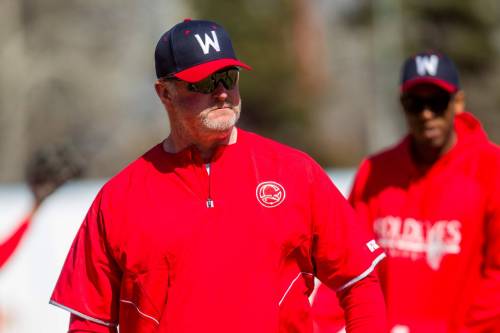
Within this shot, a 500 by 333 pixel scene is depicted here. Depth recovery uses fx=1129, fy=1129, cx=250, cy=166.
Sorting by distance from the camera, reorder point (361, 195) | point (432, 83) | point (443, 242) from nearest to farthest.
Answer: point (443, 242)
point (432, 83)
point (361, 195)

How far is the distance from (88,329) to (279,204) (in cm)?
92

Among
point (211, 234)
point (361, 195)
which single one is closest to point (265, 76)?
point (361, 195)

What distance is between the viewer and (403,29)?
121ft

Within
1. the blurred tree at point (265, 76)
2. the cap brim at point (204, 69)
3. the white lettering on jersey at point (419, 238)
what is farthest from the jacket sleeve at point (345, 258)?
the blurred tree at point (265, 76)

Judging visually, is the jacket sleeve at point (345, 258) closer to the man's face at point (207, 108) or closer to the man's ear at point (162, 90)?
the man's face at point (207, 108)

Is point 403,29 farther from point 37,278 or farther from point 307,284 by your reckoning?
point 307,284

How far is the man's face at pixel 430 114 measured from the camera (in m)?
6.20

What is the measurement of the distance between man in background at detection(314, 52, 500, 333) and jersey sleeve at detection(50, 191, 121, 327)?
168 centimetres

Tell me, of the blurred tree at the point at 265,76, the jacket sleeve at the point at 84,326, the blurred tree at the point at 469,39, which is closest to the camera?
the jacket sleeve at the point at 84,326

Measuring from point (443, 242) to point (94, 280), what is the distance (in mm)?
2227

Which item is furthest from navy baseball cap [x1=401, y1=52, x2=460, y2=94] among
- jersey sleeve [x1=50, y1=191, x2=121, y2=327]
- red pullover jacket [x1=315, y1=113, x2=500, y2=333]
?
jersey sleeve [x1=50, y1=191, x2=121, y2=327]

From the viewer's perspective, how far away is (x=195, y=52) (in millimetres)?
4484

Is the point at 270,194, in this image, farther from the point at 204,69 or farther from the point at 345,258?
the point at 204,69

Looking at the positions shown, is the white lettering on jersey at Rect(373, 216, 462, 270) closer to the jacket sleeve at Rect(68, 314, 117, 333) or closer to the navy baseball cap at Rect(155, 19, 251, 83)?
the navy baseball cap at Rect(155, 19, 251, 83)
